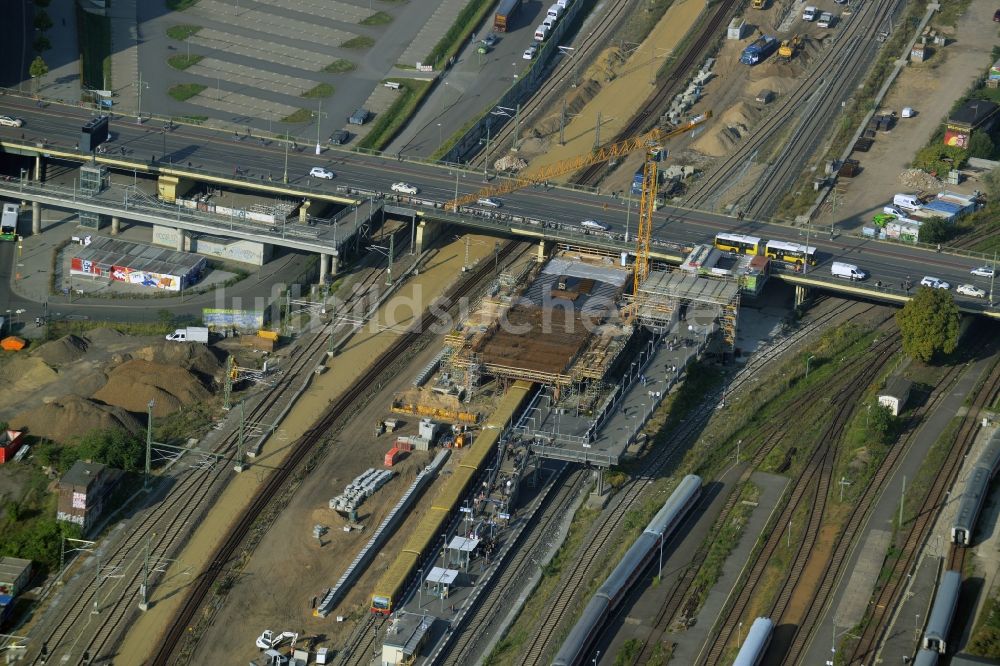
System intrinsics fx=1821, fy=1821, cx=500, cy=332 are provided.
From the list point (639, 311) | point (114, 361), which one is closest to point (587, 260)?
point (639, 311)

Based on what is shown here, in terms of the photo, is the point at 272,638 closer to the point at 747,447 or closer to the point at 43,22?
the point at 747,447

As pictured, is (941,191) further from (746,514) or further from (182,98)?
(182,98)

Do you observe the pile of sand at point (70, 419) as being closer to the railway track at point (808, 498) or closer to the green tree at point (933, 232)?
the railway track at point (808, 498)

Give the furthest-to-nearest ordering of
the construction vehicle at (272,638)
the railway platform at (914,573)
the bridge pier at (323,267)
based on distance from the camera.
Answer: the bridge pier at (323,267)
the construction vehicle at (272,638)
the railway platform at (914,573)

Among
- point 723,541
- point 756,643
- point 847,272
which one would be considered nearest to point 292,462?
point 723,541

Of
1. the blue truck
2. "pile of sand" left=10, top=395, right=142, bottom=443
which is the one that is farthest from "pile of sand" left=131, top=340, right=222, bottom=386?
the blue truck

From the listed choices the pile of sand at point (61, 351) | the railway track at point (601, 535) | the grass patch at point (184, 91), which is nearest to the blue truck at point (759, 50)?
the grass patch at point (184, 91)

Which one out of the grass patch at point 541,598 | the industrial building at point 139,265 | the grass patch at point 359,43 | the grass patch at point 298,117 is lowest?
the grass patch at point 541,598
